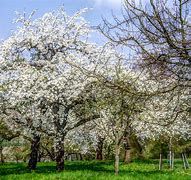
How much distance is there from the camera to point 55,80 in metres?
27.1

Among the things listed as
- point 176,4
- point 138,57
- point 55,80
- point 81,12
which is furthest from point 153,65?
point 81,12

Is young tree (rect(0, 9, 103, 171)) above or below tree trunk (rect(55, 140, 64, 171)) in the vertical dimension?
above

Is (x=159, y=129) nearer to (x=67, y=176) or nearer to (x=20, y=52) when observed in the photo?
(x=20, y=52)

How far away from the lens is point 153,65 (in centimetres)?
899

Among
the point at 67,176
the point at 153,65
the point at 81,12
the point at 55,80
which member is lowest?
the point at 67,176

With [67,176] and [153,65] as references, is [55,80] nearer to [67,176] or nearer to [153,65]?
[67,176]

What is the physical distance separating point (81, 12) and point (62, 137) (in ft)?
27.4

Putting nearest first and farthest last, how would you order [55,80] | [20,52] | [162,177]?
1. [162,177]
2. [55,80]
3. [20,52]

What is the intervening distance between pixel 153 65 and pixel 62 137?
1960 centimetres

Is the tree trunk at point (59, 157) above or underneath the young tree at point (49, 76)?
underneath

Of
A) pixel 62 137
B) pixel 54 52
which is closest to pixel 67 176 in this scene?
pixel 62 137

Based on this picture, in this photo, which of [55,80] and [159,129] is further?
[159,129]

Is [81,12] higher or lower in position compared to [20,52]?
higher

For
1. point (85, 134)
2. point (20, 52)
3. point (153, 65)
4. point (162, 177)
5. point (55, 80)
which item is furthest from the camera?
point (85, 134)
